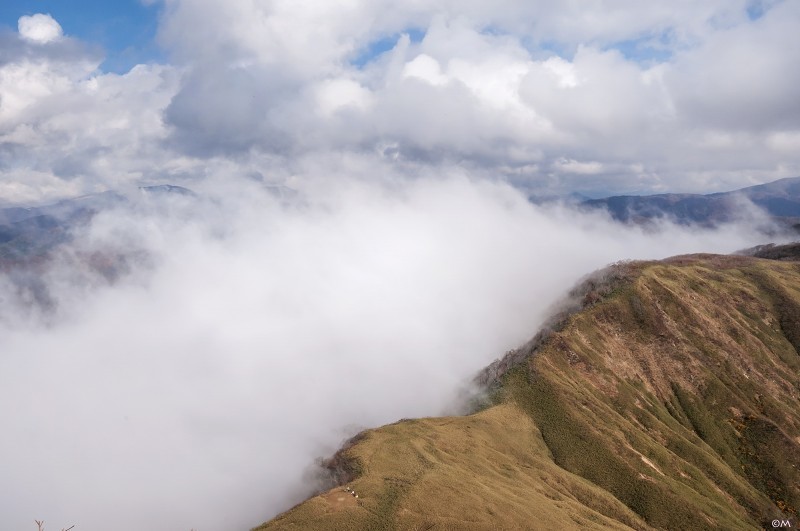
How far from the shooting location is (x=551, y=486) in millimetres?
192750

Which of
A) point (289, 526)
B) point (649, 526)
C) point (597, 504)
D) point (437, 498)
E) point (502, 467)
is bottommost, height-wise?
point (649, 526)

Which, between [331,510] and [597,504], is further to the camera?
[597,504]

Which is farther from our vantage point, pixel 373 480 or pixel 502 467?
pixel 502 467

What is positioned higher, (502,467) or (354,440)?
(354,440)

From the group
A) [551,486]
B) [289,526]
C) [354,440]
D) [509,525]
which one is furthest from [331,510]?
[551,486]

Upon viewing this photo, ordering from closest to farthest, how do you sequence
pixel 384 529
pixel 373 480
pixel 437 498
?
1. pixel 384 529
2. pixel 437 498
3. pixel 373 480

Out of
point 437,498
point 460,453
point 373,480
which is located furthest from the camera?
point 460,453

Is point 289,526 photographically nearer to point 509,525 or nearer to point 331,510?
point 331,510

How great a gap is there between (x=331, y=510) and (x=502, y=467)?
268 feet

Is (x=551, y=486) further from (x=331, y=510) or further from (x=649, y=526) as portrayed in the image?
(x=331, y=510)

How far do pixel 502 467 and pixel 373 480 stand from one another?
204 ft

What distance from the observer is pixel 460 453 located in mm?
189750

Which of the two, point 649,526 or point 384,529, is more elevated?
point 384,529

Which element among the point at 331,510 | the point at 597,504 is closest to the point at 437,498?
the point at 331,510
